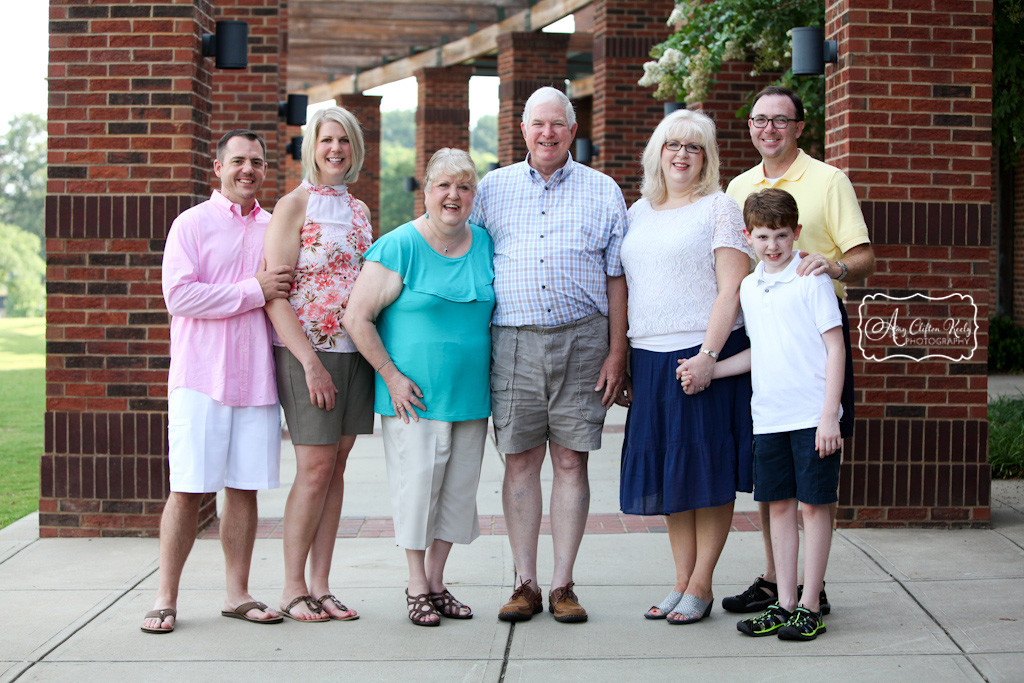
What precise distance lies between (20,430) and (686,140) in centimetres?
895

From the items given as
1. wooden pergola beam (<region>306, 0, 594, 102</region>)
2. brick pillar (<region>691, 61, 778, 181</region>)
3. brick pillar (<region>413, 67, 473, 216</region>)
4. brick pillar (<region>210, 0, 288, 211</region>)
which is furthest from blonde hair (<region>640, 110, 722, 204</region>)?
brick pillar (<region>413, 67, 473, 216</region>)

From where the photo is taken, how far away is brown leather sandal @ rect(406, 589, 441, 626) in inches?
177

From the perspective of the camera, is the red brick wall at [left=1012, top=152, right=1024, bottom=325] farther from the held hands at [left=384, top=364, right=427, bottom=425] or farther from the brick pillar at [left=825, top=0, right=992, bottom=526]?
the held hands at [left=384, top=364, right=427, bottom=425]

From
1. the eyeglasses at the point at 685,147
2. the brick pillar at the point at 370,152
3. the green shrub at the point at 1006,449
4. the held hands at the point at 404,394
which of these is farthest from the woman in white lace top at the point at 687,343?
the brick pillar at the point at 370,152

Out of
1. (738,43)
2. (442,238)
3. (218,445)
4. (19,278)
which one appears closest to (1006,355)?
(738,43)

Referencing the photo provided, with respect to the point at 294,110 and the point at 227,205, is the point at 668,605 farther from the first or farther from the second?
the point at 294,110

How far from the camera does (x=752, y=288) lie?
430 centimetres

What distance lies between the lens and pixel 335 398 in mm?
4453

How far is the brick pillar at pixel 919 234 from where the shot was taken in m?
6.05

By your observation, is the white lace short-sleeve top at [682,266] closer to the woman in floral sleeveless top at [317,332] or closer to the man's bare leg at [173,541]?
the woman in floral sleeveless top at [317,332]

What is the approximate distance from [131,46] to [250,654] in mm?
3334

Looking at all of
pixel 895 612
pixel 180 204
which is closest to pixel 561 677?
pixel 895 612

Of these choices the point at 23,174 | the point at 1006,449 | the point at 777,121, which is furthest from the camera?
the point at 23,174

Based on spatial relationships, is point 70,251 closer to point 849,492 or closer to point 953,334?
point 849,492
